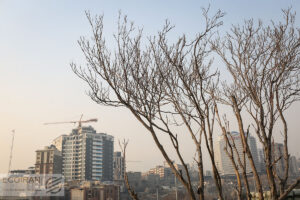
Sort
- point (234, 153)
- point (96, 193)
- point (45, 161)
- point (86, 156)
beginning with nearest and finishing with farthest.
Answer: point (234, 153), point (96, 193), point (45, 161), point (86, 156)

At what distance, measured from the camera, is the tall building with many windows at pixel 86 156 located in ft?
269

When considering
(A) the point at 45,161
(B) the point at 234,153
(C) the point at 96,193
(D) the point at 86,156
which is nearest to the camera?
(B) the point at 234,153

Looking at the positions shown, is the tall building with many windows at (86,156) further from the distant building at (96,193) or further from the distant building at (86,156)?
the distant building at (96,193)

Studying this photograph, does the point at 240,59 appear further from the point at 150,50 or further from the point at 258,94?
the point at 150,50

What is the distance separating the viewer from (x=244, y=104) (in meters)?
3.25

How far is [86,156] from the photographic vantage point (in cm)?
8238

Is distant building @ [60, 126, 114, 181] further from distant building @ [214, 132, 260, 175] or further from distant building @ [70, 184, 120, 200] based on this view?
distant building @ [214, 132, 260, 175]

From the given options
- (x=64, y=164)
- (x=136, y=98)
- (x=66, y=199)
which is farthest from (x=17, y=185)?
(x=136, y=98)

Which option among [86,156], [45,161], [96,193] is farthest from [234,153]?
[86,156]

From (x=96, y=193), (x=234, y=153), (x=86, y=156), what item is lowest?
(x=96, y=193)

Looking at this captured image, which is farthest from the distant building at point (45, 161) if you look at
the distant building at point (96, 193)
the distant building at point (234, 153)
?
the distant building at point (234, 153)

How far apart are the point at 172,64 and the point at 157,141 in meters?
0.91

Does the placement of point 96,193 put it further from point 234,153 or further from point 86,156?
point 86,156

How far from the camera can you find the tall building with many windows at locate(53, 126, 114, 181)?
82000mm
